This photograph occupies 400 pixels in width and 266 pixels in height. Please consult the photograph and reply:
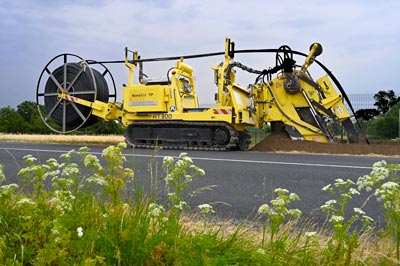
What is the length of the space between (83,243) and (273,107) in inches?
500

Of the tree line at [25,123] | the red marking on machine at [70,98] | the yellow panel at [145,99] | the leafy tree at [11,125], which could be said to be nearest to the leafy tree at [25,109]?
the tree line at [25,123]

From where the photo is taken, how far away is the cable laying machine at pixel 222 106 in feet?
43.7

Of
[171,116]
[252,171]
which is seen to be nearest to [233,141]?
[171,116]

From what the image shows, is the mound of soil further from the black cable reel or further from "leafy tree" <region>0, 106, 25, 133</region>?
"leafy tree" <region>0, 106, 25, 133</region>

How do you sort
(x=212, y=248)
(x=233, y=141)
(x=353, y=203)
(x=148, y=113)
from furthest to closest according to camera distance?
(x=148, y=113) < (x=233, y=141) < (x=353, y=203) < (x=212, y=248)

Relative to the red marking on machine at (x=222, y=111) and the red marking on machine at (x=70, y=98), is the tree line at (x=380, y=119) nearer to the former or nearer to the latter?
the red marking on machine at (x=222, y=111)

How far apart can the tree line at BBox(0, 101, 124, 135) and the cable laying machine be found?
65.7 ft

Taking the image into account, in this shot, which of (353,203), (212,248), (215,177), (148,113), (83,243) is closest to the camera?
(83,243)

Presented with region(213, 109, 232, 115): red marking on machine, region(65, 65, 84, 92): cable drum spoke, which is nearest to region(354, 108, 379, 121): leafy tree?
region(213, 109, 232, 115): red marking on machine

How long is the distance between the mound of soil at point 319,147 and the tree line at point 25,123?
22.8m

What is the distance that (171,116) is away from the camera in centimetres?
1360

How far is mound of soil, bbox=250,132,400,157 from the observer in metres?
11.9

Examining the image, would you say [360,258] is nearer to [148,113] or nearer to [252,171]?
[252,171]

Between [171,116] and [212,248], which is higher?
[171,116]
